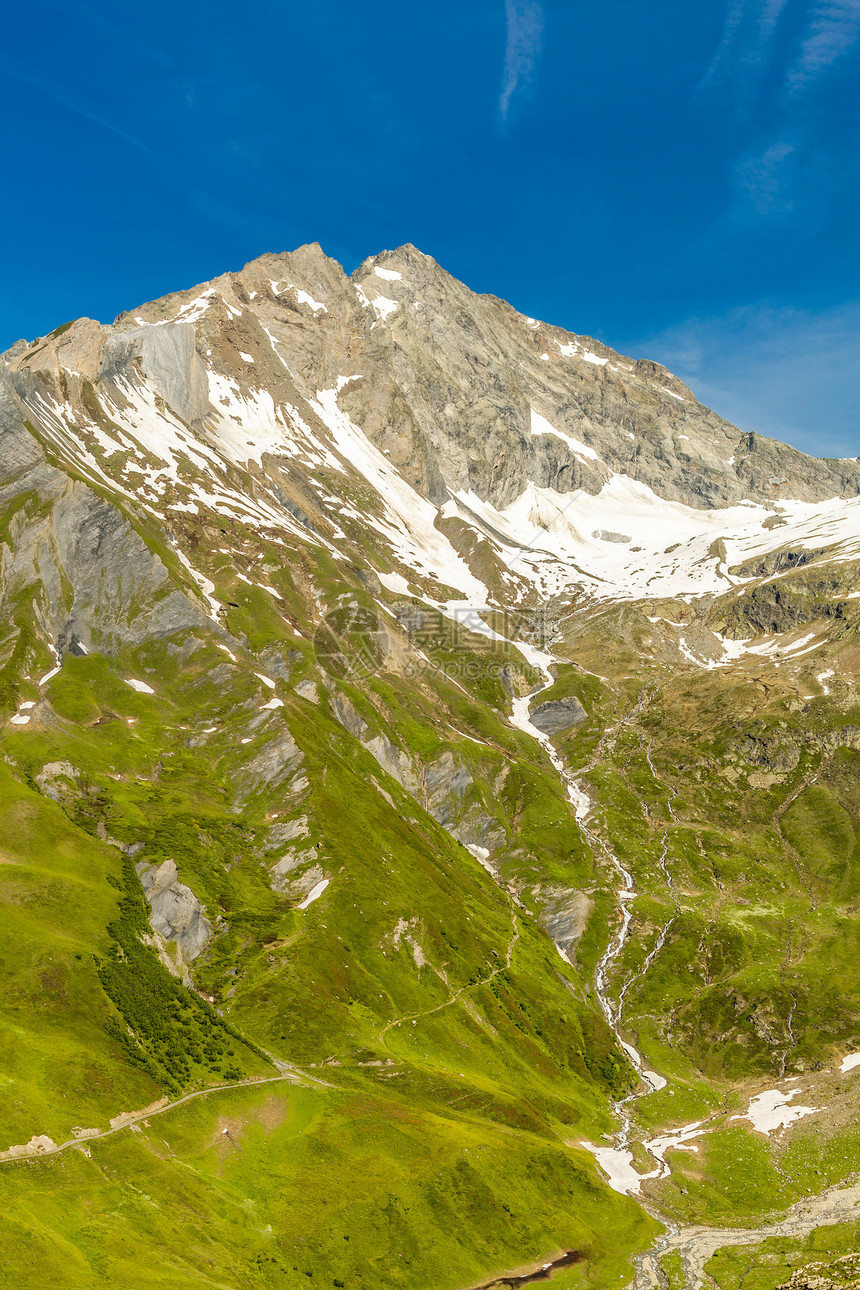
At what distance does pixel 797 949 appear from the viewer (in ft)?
514

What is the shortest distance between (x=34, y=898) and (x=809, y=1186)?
316ft

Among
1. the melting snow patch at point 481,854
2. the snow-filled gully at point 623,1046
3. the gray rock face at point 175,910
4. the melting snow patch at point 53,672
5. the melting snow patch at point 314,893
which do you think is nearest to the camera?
the snow-filled gully at point 623,1046

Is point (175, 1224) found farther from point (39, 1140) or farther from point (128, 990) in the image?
point (128, 990)

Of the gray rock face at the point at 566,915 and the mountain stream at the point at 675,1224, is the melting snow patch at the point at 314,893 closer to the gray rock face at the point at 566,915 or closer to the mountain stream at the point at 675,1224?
the mountain stream at the point at 675,1224

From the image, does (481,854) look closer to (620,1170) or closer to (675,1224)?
(620,1170)

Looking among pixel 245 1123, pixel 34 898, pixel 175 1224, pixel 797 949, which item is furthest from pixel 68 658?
pixel 797 949

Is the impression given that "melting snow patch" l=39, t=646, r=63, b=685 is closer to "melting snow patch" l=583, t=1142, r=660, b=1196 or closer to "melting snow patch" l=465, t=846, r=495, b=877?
"melting snow patch" l=465, t=846, r=495, b=877

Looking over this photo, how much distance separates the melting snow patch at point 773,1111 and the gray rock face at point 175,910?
83.3 meters

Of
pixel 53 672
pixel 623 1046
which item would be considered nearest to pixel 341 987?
pixel 623 1046

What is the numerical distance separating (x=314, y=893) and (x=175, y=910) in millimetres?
25077

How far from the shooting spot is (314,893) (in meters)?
121

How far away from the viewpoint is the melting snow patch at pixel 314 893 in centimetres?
11806

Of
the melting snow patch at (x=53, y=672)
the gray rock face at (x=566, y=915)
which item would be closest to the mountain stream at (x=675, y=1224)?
the gray rock face at (x=566, y=915)

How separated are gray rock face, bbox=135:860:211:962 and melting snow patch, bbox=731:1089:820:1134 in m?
83.3
